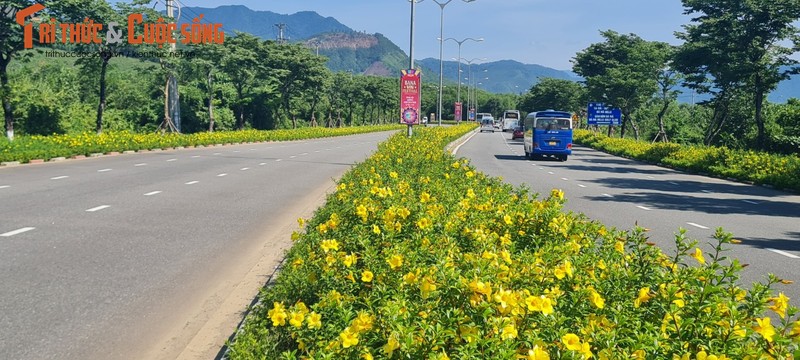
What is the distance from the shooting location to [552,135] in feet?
95.3

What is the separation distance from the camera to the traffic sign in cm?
4438

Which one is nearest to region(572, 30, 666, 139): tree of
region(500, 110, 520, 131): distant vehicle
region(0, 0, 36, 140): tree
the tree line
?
the tree line

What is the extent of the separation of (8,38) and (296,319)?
28.0m

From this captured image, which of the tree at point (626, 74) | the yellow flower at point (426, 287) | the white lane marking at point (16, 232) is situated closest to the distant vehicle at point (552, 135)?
the tree at point (626, 74)

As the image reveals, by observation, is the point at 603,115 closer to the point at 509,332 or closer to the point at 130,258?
the point at 130,258

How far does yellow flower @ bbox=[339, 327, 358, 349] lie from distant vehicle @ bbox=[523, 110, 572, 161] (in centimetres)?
2754

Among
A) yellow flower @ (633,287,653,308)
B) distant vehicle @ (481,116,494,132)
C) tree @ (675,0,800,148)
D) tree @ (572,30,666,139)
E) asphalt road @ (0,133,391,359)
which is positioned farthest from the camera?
distant vehicle @ (481,116,494,132)

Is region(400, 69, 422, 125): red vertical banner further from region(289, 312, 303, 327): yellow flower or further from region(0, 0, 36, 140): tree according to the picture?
region(289, 312, 303, 327): yellow flower

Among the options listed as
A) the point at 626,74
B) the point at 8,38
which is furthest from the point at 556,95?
the point at 8,38

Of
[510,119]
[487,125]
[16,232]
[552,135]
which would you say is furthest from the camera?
[487,125]

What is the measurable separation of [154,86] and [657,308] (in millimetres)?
53872

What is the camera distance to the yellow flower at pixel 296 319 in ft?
9.69

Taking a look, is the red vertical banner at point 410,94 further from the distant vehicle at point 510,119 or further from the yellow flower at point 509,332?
the distant vehicle at point 510,119

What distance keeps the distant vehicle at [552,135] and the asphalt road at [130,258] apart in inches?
678
